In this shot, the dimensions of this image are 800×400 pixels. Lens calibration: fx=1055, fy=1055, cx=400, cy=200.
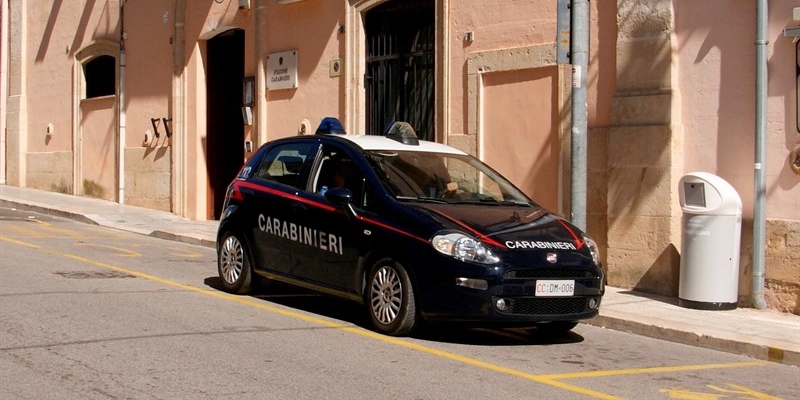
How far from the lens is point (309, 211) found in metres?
9.90

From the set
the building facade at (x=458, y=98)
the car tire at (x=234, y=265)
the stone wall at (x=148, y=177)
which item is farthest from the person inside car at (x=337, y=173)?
the stone wall at (x=148, y=177)

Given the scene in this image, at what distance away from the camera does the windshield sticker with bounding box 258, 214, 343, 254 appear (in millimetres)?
9602

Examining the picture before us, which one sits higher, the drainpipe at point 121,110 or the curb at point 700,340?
the drainpipe at point 121,110

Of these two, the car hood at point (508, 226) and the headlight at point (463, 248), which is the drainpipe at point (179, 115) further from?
the headlight at point (463, 248)

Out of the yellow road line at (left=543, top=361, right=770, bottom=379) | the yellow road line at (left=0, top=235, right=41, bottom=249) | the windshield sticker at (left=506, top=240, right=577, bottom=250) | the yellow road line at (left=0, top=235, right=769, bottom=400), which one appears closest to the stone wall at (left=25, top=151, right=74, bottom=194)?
the yellow road line at (left=0, top=235, right=41, bottom=249)

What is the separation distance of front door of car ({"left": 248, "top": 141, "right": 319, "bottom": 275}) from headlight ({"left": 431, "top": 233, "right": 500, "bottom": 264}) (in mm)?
1990

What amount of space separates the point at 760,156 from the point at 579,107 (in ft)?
6.52

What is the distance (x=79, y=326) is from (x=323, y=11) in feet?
33.9

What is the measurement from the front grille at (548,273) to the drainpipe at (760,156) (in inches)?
121

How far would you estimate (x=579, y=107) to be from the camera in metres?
11.7

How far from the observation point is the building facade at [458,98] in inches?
455

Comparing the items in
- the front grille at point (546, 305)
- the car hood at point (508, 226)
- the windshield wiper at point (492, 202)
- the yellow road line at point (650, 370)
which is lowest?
the yellow road line at point (650, 370)

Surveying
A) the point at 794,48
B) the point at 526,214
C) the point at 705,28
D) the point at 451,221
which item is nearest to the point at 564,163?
the point at 705,28

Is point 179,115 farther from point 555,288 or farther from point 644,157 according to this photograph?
point 555,288
